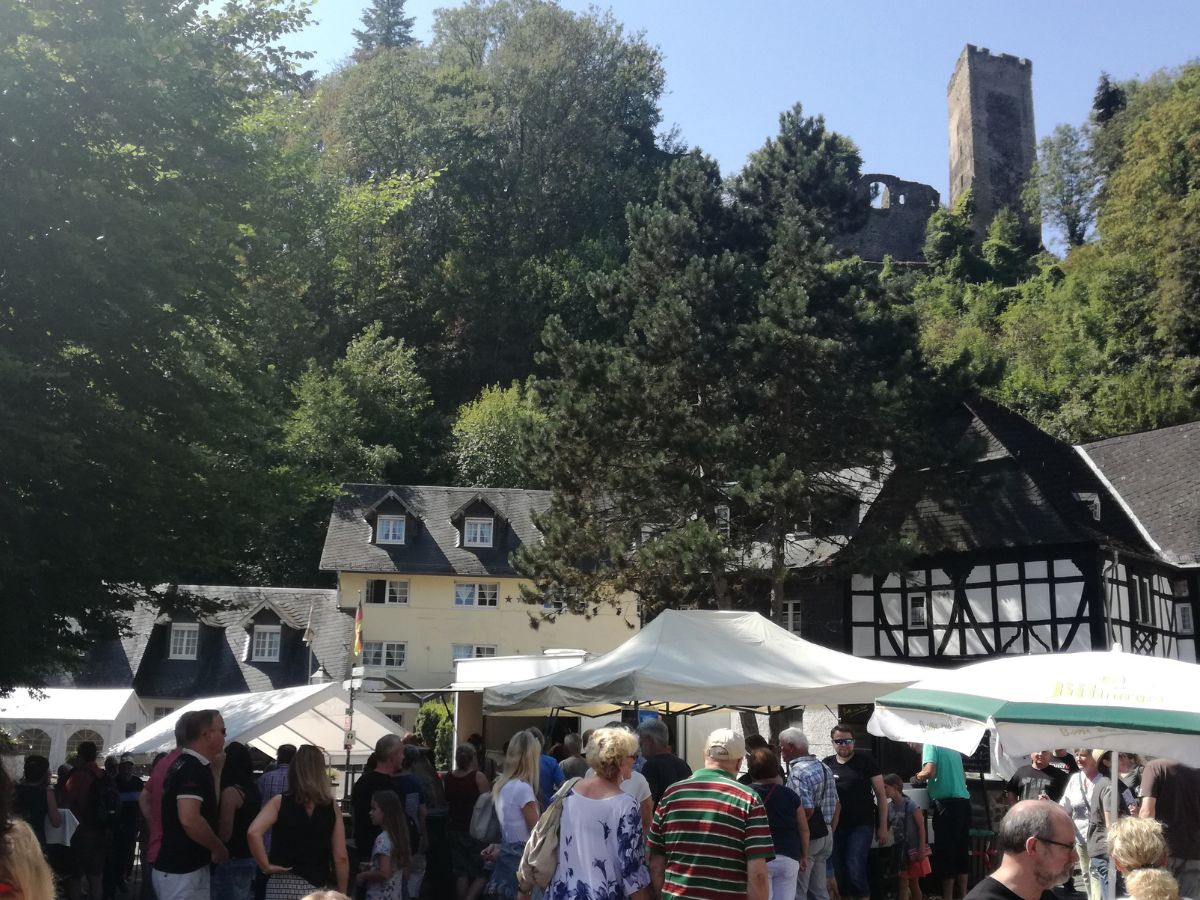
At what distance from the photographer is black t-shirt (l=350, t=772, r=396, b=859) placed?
28.9 feet

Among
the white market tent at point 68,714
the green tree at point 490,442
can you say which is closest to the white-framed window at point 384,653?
the green tree at point 490,442

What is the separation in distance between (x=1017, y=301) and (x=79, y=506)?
5229 cm

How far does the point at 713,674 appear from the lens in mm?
11266

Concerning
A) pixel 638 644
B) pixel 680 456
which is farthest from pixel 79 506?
pixel 680 456

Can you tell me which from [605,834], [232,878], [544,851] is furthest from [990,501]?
[605,834]

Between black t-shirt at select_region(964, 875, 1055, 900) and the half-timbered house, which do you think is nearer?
black t-shirt at select_region(964, 875, 1055, 900)

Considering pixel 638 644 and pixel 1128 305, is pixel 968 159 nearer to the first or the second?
pixel 1128 305

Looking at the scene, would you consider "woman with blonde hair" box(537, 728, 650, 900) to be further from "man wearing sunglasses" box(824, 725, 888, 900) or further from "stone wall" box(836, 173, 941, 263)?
"stone wall" box(836, 173, 941, 263)

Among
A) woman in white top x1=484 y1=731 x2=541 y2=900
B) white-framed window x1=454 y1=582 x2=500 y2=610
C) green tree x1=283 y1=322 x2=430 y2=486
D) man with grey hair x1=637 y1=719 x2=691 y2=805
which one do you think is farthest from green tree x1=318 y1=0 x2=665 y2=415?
woman in white top x1=484 y1=731 x2=541 y2=900

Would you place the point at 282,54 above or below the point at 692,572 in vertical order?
above

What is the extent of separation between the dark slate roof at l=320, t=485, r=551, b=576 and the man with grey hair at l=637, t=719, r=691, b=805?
103 ft

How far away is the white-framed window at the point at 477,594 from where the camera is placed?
40.8m

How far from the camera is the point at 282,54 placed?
17656 mm

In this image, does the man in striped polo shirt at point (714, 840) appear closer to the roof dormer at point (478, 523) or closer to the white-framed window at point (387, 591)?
the white-framed window at point (387, 591)
